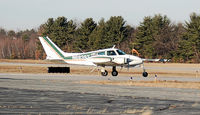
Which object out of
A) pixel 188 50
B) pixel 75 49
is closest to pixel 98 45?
pixel 75 49

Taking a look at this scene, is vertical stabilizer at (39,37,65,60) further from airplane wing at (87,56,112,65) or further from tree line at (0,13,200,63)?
tree line at (0,13,200,63)

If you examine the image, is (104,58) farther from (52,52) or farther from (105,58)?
(52,52)

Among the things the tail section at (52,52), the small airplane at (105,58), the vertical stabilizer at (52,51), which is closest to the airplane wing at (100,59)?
the small airplane at (105,58)

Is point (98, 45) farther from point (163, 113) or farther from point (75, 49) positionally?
point (163, 113)

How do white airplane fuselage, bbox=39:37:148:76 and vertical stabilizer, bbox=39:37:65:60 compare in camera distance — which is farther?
vertical stabilizer, bbox=39:37:65:60

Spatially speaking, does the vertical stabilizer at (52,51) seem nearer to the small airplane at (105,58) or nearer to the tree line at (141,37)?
the small airplane at (105,58)

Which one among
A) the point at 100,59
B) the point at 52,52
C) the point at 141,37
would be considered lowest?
the point at 100,59

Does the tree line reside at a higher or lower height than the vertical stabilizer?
higher

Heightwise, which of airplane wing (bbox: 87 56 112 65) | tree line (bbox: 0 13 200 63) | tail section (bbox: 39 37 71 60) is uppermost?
tree line (bbox: 0 13 200 63)

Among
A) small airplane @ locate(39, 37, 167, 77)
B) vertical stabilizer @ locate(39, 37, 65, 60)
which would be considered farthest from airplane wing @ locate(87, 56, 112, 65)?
vertical stabilizer @ locate(39, 37, 65, 60)

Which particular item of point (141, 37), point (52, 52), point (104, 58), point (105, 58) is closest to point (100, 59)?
point (104, 58)

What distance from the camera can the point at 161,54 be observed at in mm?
92812

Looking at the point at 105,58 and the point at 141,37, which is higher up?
the point at 141,37

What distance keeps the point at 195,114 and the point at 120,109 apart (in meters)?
2.88
